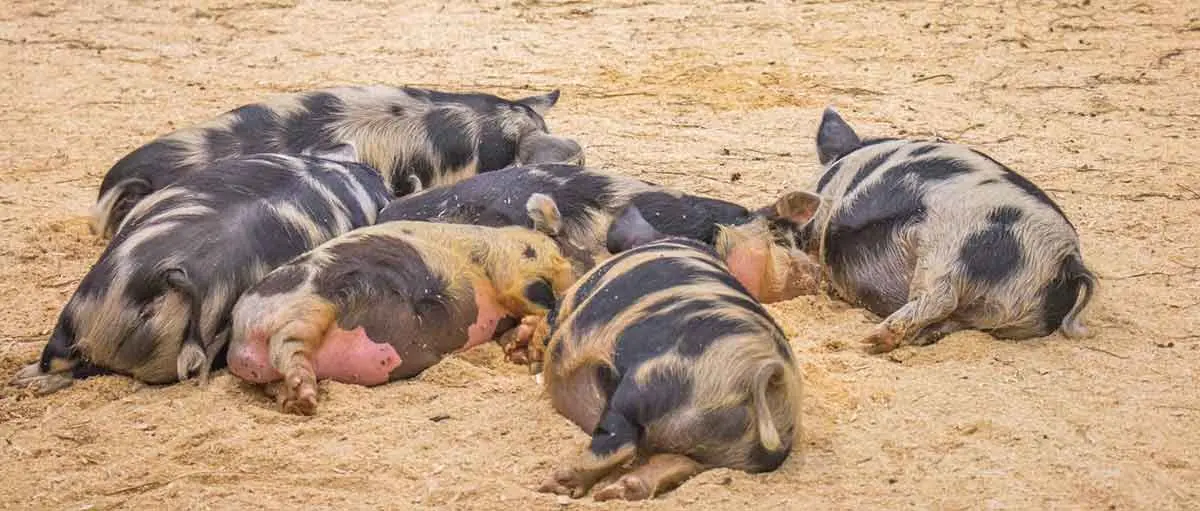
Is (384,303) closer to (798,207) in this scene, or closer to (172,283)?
(172,283)

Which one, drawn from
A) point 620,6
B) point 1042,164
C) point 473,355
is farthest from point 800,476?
point 620,6

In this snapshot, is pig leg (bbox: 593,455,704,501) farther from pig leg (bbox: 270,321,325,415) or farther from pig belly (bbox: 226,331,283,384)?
pig belly (bbox: 226,331,283,384)

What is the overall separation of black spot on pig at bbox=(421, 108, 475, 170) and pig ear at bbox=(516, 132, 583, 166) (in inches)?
10.0

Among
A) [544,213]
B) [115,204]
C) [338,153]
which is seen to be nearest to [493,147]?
[338,153]

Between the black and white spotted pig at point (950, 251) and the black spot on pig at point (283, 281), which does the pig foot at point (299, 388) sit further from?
the black and white spotted pig at point (950, 251)

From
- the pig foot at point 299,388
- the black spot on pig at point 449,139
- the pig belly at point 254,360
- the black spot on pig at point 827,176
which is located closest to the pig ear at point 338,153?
the black spot on pig at point 449,139

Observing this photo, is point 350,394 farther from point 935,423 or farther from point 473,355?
point 935,423

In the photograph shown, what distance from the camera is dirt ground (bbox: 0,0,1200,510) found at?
4242 millimetres

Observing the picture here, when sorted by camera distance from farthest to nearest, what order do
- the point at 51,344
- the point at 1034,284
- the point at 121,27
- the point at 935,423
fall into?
the point at 121,27 → the point at 1034,284 → the point at 51,344 → the point at 935,423

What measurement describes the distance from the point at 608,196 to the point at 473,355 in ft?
3.31

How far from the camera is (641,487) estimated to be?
13.1 feet

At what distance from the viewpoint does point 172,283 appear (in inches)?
191

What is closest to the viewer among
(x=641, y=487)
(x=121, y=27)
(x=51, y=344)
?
(x=641, y=487)

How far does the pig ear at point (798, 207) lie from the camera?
5.78m
